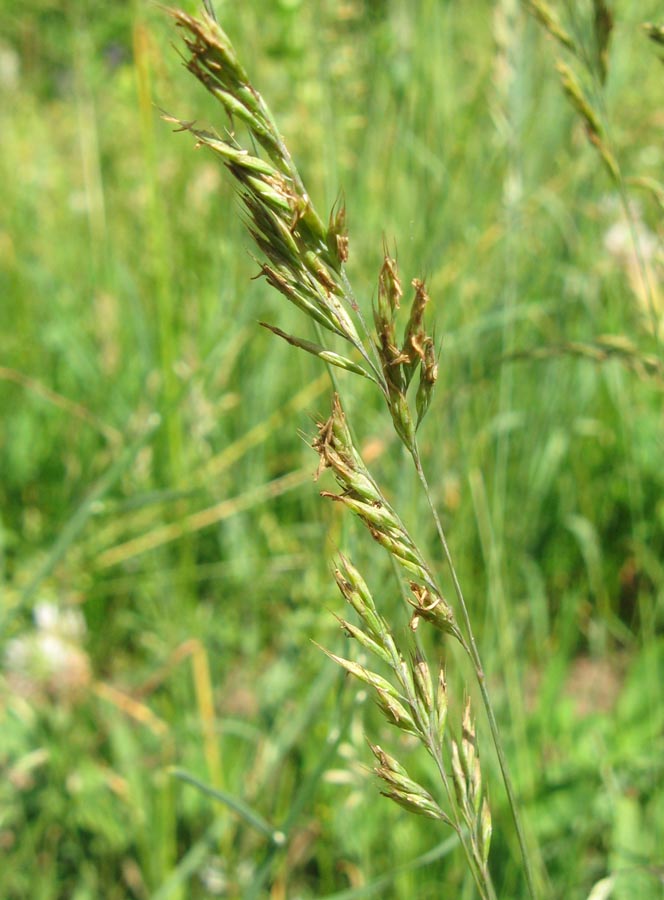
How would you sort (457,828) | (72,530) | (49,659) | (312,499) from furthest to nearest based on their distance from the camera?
(312,499) < (49,659) < (72,530) < (457,828)

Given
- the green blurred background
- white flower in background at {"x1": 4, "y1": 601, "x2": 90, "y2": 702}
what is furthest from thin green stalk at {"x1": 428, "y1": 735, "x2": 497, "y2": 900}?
white flower in background at {"x1": 4, "y1": 601, "x2": 90, "y2": 702}

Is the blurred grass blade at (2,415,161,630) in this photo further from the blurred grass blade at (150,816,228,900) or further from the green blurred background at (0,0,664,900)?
the blurred grass blade at (150,816,228,900)

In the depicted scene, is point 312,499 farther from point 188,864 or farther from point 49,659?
point 188,864

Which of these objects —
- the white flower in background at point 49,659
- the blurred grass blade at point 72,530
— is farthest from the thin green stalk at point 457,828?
the white flower in background at point 49,659

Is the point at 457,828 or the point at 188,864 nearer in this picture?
the point at 457,828

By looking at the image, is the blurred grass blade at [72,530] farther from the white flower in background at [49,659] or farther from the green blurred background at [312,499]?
the white flower in background at [49,659]

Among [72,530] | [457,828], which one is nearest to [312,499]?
[72,530]

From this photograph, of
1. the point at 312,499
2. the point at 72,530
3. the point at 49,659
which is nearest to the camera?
the point at 72,530

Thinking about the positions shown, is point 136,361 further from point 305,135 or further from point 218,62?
point 218,62
